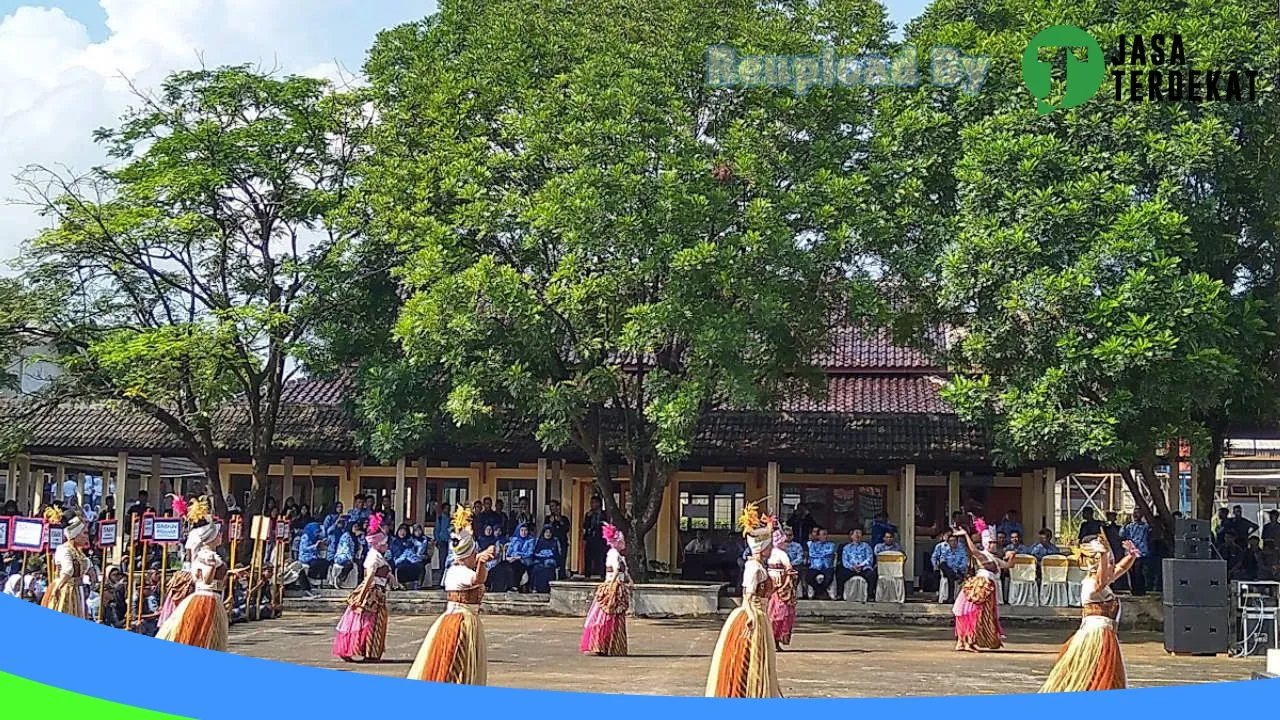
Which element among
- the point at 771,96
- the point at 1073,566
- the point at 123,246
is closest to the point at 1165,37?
the point at 771,96

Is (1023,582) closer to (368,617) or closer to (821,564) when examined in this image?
(821,564)

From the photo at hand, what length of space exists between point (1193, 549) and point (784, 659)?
126 inches

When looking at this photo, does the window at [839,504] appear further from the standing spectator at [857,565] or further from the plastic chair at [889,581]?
the plastic chair at [889,581]

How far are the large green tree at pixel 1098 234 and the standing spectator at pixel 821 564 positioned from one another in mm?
2661

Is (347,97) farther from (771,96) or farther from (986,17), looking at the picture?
(986,17)

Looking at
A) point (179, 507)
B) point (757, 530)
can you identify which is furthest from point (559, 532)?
point (757, 530)

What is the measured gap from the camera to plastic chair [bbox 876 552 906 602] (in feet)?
48.3

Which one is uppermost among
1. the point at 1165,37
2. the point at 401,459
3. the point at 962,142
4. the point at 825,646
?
the point at 1165,37

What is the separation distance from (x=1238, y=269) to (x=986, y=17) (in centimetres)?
337

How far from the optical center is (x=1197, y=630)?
10.5 metres

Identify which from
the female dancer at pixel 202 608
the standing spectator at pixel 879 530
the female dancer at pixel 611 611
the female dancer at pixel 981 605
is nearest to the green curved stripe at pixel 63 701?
the female dancer at pixel 202 608

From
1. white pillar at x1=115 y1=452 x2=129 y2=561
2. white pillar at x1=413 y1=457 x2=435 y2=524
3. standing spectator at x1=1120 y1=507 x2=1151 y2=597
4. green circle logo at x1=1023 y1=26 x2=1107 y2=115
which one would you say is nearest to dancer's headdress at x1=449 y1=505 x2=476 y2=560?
green circle logo at x1=1023 y1=26 x2=1107 y2=115

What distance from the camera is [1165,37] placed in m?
12.0

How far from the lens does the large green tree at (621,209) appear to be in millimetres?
12195
